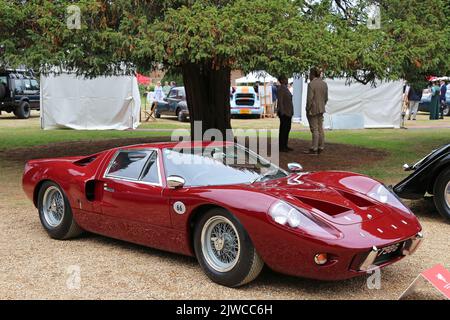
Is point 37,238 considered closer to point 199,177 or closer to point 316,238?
point 199,177

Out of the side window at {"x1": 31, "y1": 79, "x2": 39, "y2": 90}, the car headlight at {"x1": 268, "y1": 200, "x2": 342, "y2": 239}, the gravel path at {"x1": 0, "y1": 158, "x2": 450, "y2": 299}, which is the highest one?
the side window at {"x1": 31, "y1": 79, "x2": 39, "y2": 90}

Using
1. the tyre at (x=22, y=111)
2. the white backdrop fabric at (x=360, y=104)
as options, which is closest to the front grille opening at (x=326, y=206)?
the white backdrop fabric at (x=360, y=104)

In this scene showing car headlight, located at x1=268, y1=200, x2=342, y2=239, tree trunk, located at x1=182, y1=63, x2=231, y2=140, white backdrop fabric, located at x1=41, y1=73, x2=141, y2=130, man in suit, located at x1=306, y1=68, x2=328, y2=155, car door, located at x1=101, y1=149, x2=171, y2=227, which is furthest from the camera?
white backdrop fabric, located at x1=41, y1=73, x2=141, y2=130

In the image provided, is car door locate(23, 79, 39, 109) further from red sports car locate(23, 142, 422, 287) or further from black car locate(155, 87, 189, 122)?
red sports car locate(23, 142, 422, 287)

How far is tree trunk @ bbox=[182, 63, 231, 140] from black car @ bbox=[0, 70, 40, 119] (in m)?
15.6

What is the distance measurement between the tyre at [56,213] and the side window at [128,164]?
701mm

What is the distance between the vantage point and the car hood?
4.24m

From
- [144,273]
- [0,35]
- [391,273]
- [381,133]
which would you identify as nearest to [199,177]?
[144,273]

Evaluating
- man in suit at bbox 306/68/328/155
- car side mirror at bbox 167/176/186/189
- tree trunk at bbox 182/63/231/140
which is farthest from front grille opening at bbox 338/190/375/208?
man in suit at bbox 306/68/328/155

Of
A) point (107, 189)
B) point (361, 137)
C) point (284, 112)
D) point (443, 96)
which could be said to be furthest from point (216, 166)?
point (443, 96)

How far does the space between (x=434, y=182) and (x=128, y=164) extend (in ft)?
11.9

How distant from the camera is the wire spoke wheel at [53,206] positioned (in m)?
5.98

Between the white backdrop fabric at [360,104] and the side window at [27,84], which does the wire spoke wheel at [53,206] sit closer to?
the white backdrop fabric at [360,104]
